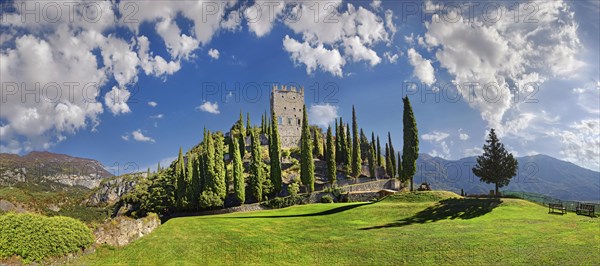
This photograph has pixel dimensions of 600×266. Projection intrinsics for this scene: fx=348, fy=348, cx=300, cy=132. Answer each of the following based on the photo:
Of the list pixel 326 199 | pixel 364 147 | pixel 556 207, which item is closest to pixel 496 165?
pixel 556 207

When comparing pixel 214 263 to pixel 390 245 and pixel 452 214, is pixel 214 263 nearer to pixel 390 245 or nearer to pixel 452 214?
pixel 390 245

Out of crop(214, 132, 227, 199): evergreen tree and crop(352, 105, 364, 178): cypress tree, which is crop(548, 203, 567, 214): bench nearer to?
crop(352, 105, 364, 178): cypress tree

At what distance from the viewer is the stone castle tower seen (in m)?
112

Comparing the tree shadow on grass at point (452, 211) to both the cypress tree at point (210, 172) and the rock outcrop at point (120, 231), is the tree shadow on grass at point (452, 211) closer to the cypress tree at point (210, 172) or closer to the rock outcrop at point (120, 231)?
the rock outcrop at point (120, 231)

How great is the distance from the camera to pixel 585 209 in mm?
31484

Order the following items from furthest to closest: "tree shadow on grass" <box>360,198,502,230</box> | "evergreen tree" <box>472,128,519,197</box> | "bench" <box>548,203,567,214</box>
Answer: "evergreen tree" <box>472,128,519,197</box>, "bench" <box>548,203,567,214</box>, "tree shadow on grass" <box>360,198,502,230</box>

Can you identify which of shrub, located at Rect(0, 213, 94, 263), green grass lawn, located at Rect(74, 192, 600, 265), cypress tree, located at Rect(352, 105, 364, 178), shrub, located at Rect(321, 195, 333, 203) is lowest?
shrub, located at Rect(321, 195, 333, 203)

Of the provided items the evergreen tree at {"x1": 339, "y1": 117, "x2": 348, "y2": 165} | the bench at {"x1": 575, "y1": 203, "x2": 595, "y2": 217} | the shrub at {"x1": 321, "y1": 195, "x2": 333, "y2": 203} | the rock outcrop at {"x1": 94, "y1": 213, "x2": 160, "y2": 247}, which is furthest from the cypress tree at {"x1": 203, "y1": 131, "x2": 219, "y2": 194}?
the bench at {"x1": 575, "y1": 203, "x2": 595, "y2": 217}

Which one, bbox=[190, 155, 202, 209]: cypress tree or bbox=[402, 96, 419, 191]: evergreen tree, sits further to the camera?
bbox=[190, 155, 202, 209]: cypress tree

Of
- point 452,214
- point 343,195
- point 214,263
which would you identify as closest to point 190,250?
point 214,263

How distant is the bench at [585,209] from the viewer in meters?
30.5

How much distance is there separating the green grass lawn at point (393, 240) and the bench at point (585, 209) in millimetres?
2159

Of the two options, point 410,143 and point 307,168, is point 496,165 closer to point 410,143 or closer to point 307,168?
point 410,143

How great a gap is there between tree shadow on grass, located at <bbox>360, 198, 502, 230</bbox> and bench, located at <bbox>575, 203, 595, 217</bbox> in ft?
20.6
